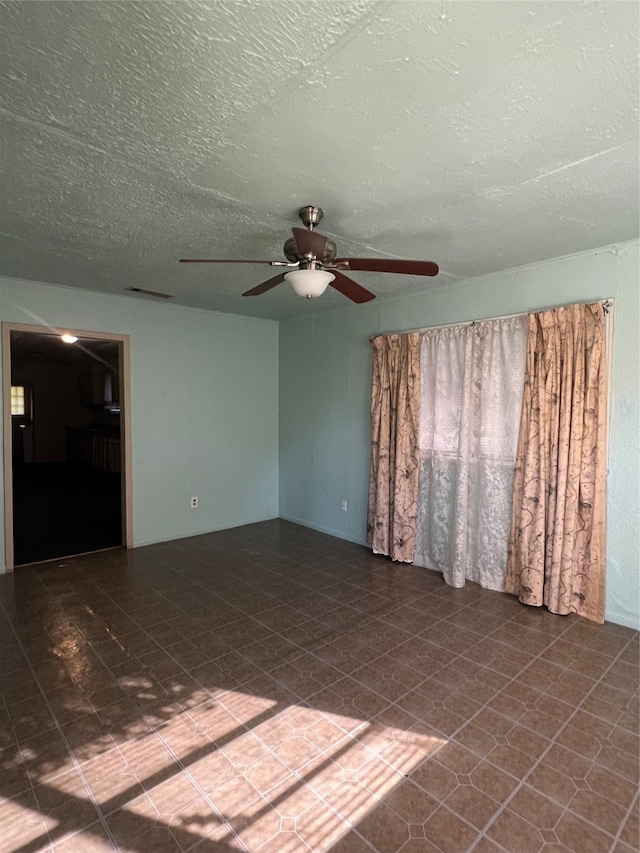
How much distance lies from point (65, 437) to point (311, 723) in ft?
34.8

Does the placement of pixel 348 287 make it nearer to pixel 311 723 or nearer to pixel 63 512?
pixel 311 723

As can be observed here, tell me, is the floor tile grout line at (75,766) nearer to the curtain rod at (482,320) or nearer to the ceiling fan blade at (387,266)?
the ceiling fan blade at (387,266)

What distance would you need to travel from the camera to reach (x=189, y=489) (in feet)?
15.9

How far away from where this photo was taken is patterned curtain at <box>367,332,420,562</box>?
12.8ft

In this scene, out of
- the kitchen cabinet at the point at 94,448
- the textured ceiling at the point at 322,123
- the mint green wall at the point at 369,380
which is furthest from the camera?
the kitchen cabinet at the point at 94,448

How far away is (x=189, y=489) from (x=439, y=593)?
2846 millimetres

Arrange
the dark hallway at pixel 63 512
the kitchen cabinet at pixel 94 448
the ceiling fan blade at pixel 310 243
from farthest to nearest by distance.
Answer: the kitchen cabinet at pixel 94 448 < the dark hallway at pixel 63 512 < the ceiling fan blade at pixel 310 243

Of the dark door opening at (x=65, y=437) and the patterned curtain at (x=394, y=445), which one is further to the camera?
the dark door opening at (x=65, y=437)

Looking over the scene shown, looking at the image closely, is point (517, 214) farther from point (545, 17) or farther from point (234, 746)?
point (234, 746)

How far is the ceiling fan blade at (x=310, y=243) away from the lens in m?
1.97

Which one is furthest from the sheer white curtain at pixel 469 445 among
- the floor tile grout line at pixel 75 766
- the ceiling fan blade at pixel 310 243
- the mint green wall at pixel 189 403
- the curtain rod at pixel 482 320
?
the floor tile grout line at pixel 75 766

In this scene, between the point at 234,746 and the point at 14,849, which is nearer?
A: the point at 14,849

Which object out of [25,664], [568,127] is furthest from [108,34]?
[25,664]

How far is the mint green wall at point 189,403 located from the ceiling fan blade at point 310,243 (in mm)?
2907
